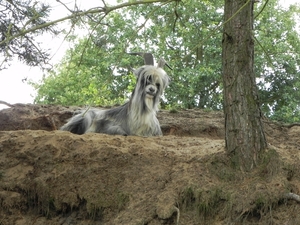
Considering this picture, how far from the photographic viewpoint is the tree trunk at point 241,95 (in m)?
6.86

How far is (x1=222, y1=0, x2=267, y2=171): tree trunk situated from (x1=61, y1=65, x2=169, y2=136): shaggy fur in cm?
410

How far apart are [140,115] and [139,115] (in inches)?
0.8

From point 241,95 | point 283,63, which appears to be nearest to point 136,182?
point 241,95

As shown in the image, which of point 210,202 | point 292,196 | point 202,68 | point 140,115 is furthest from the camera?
point 202,68

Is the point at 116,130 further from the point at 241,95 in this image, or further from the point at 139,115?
the point at 241,95

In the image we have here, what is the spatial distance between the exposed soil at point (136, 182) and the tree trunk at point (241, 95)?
18cm

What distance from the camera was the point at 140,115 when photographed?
11234mm

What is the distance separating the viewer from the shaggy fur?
1113 centimetres

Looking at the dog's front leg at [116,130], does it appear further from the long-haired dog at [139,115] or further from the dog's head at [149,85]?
the dog's head at [149,85]

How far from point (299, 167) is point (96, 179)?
8.34 ft

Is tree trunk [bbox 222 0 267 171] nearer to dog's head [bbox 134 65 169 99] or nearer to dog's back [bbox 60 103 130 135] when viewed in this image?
dog's head [bbox 134 65 169 99]

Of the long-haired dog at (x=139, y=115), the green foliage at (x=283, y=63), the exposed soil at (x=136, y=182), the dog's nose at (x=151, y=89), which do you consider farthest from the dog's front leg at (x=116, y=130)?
the green foliage at (x=283, y=63)

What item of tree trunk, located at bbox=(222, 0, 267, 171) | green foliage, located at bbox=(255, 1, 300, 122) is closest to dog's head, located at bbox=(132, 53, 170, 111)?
tree trunk, located at bbox=(222, 0, 267, 171)

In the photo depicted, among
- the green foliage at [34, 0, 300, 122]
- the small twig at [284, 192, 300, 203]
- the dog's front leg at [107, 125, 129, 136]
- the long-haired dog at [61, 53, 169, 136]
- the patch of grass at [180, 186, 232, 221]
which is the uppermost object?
the green foliage at [34, 0, 300, 122]
